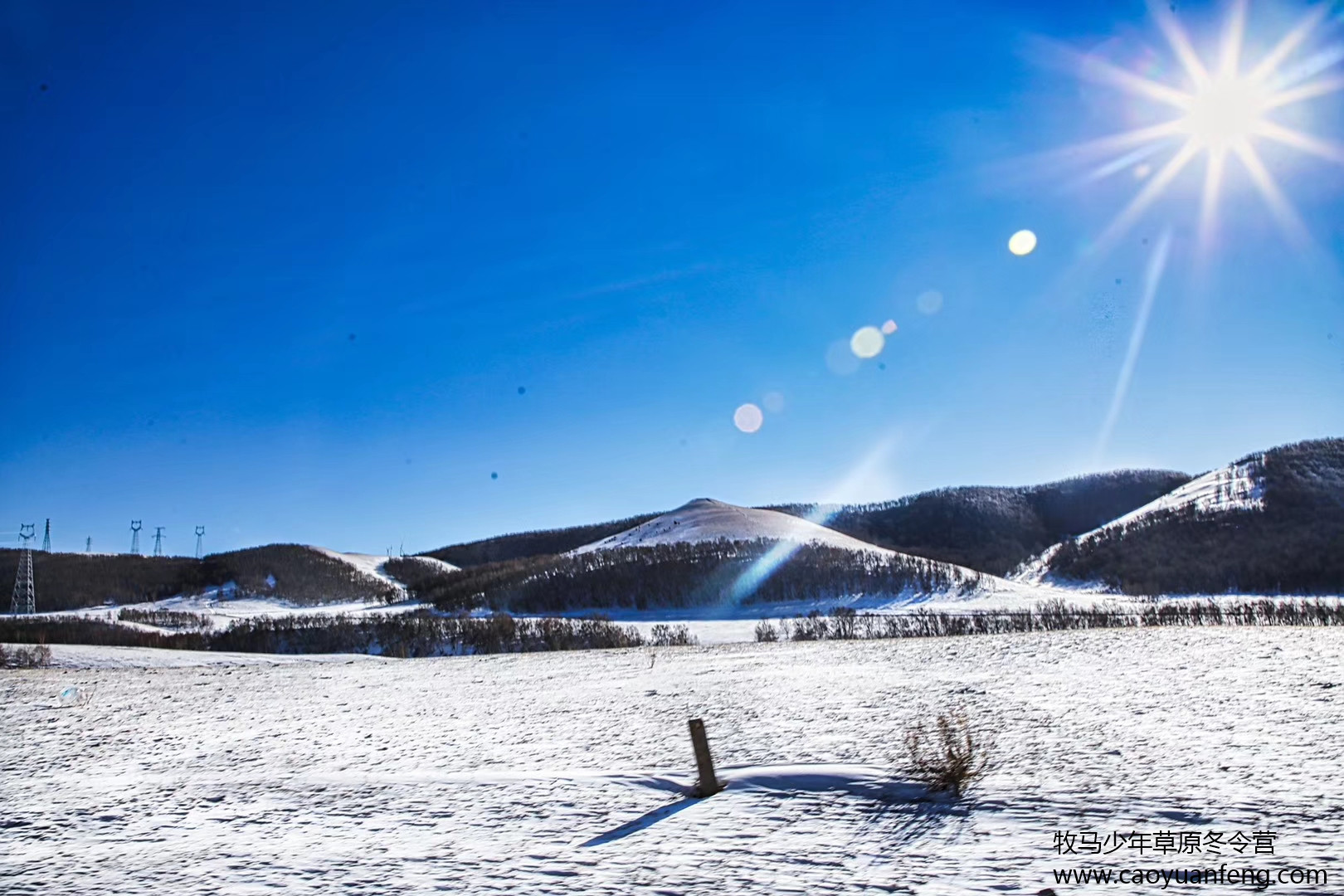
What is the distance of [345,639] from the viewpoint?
44.2 metres

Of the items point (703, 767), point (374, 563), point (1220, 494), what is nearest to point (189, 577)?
point (374, 563)

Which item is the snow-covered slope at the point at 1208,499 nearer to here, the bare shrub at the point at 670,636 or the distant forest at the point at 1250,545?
the distant forest at the point at 1250,545

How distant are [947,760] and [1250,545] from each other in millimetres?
65572

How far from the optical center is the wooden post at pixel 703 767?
25.6 ft

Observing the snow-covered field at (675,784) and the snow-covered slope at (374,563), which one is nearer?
the snow-covered field at (675,784)

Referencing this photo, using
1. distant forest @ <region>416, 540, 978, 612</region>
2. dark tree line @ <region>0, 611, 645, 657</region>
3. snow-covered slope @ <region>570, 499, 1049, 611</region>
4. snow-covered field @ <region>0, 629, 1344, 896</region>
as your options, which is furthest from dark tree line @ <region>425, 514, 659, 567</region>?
snow-covered field @ <region>0, 629, 1344, 896</region>

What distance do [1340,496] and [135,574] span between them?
133 meters

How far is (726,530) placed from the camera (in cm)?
8912

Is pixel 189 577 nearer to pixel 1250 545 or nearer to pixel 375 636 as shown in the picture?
pixel 375 636

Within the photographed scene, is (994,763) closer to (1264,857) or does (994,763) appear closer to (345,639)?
(1264,857)

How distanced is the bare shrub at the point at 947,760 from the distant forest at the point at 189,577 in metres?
84.7

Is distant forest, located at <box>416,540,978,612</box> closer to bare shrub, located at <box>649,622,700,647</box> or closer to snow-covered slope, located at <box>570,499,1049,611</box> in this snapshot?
snow-covered slope, located at <box>570,499,1049,611</box>

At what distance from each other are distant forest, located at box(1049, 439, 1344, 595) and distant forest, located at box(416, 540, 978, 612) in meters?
15.8

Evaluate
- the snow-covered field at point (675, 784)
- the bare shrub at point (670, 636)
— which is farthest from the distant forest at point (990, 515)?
the snow-covered field at point (675, 784)
